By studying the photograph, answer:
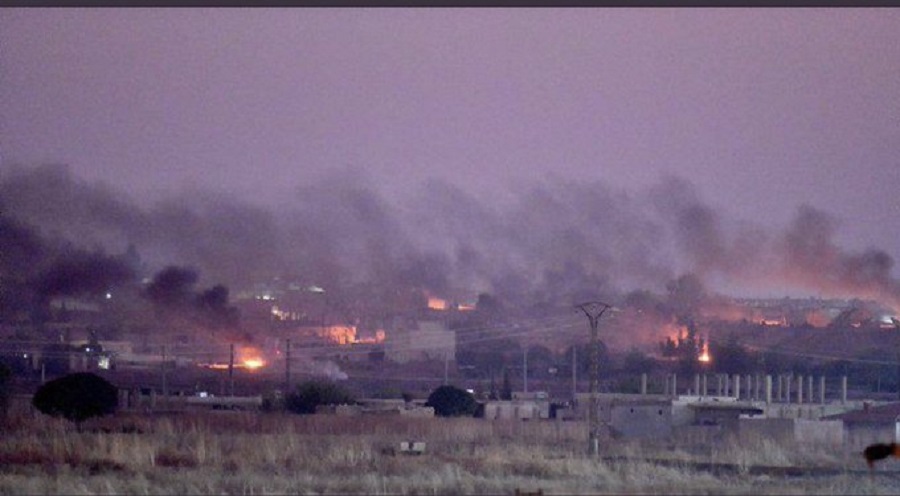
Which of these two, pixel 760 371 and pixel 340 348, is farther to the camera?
pixel 340 348

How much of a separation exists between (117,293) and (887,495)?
4083 cm

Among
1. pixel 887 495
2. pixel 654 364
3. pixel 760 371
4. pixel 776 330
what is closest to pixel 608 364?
pixel 654 364

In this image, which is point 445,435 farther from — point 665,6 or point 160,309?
point 160,309

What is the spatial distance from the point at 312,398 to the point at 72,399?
9173 mm

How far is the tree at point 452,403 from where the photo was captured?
4056 cm

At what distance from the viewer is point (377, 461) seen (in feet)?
78.6

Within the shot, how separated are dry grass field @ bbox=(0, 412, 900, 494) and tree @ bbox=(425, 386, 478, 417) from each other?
16.7 ft

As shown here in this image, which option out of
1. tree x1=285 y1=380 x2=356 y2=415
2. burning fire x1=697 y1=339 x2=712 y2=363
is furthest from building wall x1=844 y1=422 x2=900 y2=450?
burning fire x1=697 y1=339 x2=712 y2=363

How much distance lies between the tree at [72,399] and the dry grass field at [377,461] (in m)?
0.36

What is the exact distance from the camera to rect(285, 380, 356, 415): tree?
4212 centimetres

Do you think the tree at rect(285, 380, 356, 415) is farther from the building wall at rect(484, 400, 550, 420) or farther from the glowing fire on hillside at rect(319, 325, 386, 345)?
the glowing fire on hillside at rect(319, 325, 386, 345)

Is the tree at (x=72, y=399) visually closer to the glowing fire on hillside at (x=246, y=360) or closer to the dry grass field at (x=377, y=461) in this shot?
the dry grass field at (x=377, y=461)

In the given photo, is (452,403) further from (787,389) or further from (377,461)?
(377,461)

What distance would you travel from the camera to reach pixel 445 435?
107 ft
